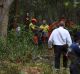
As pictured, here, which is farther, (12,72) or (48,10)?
(48,10)

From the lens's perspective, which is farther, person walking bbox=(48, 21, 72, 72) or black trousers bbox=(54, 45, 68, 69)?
black trousers bbox=(54, 45, 68, 69)

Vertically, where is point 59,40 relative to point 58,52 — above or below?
above

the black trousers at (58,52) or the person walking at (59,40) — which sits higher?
the person walking at (59,40)

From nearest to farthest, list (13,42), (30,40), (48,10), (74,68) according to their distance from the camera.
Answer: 1. (74,68)
2. (13,42)
3. (30,40)
4. (48,10)

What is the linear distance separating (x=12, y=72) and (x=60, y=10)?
19.0 metres

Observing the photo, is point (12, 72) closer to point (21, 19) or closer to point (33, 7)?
point (21, 19)

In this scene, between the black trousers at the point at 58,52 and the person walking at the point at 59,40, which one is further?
the black trousers at the point at 58,52

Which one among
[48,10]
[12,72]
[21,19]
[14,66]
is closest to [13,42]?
[14,66]

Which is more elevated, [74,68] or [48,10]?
[48,10]

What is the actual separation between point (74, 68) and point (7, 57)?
7180 mm

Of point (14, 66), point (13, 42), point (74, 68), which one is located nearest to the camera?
point (74, 68)

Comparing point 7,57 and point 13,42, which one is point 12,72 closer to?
point 7,57

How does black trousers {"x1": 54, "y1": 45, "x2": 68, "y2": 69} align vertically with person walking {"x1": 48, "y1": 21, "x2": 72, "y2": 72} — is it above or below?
below

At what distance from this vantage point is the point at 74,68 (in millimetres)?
7746
